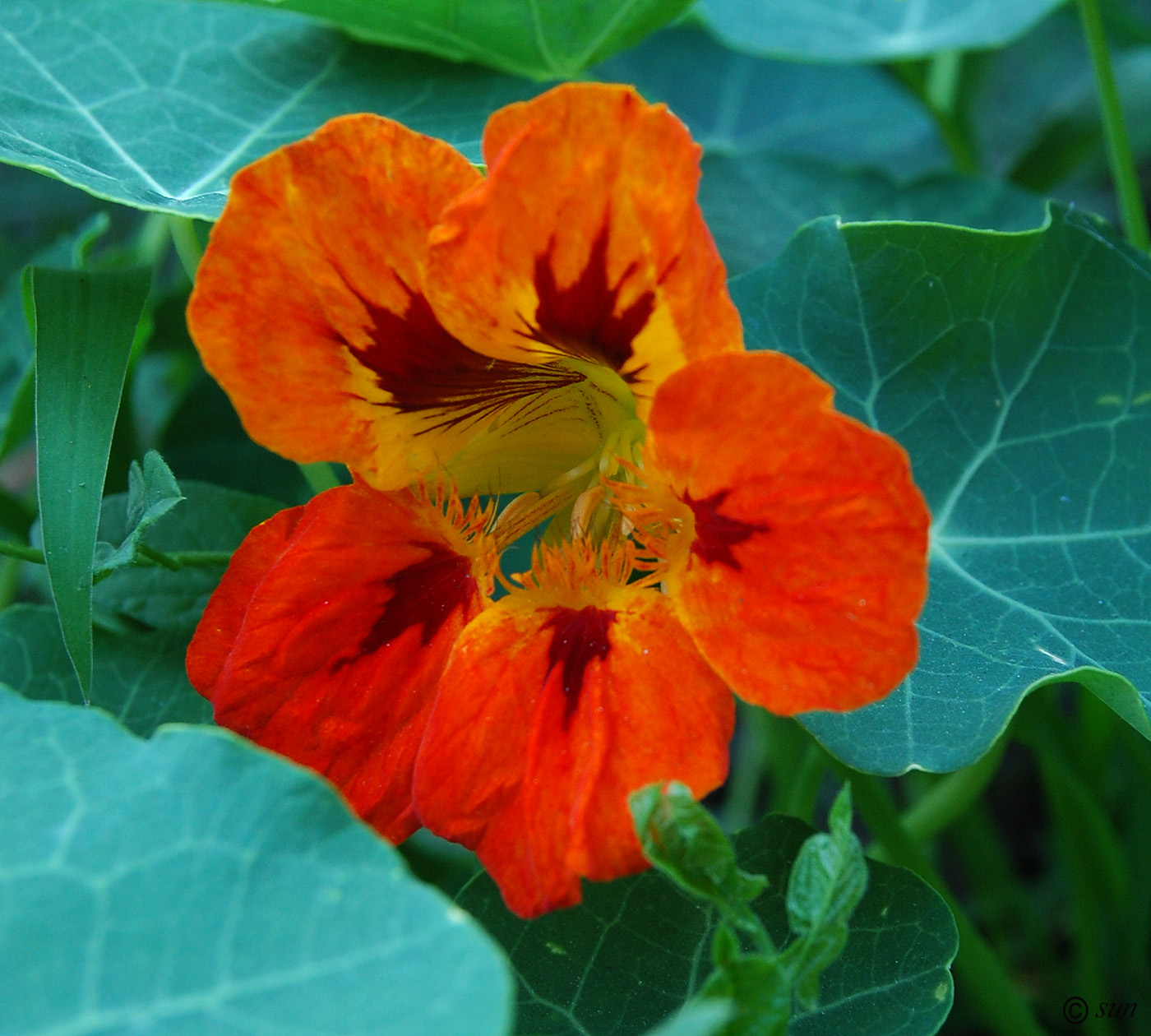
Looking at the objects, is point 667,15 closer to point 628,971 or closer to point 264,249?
point 264,249

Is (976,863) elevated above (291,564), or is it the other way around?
(291,564)

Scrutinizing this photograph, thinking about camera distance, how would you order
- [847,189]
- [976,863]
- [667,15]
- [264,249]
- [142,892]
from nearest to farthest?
1. [142,892]
2. [264,249]
3. [667,15]
4. [976,863]
5. [847,189]

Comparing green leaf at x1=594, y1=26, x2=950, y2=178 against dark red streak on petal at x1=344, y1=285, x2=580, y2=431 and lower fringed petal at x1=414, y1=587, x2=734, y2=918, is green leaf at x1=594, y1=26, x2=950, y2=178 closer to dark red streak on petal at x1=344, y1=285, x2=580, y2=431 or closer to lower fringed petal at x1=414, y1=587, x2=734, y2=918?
dark red streak on petal at x1=344, y1=285, x2=580, y2=431

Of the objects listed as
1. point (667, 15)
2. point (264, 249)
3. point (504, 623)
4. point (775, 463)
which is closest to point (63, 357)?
point (264, 249)

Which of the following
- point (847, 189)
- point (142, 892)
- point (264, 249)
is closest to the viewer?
point (142, 892)

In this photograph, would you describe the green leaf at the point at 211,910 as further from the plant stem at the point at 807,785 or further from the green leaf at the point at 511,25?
the green leaf at the point at 511,25

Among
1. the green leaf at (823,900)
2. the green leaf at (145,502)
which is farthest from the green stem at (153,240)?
the green leaf at (823,900)

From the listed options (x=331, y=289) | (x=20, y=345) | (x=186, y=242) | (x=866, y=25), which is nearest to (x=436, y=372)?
(x=331, y=289)

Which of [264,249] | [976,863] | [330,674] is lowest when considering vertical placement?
[976,863]
